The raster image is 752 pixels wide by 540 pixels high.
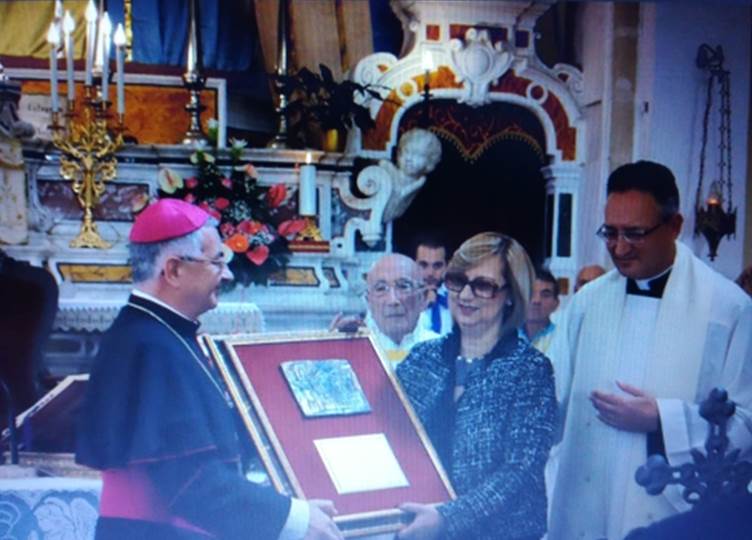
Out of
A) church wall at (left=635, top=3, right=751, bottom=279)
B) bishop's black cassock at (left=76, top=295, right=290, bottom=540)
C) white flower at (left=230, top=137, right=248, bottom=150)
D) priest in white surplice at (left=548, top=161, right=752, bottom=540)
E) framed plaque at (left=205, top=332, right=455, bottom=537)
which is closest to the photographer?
bishop's black cassock at (left=76, top=295, right=290, bottom=540)

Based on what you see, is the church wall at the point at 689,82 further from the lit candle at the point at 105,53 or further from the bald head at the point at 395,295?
the lit candle at the point at 105,53

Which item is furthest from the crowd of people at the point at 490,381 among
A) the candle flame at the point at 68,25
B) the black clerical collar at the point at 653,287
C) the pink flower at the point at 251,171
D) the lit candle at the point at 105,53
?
the candle flame at the point at 68,25

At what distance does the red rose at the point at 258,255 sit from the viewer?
2.71 m

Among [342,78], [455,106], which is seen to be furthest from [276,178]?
[455,106]

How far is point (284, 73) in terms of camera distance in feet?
9.16

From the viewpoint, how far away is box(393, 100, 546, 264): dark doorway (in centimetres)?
274

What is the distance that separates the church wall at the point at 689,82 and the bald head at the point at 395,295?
0.69 meters

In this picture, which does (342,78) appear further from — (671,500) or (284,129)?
(671,500)

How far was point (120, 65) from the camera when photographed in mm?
2697

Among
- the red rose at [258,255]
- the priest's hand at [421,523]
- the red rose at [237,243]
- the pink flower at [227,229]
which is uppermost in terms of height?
the pink flower at [227,229]

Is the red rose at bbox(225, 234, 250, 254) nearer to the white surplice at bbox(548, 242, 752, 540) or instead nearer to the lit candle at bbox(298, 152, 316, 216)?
the lit candle at bbox(298, 152, 316, 216)

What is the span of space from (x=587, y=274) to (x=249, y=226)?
0.85 m

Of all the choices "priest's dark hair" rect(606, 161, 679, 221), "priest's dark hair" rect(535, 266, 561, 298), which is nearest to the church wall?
"priest's dark hair" rect(606, 161, 679, 221)

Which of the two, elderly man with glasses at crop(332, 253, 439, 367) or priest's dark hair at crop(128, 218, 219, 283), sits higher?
priest's dark hair at crop(128, 218, 219, 283)
